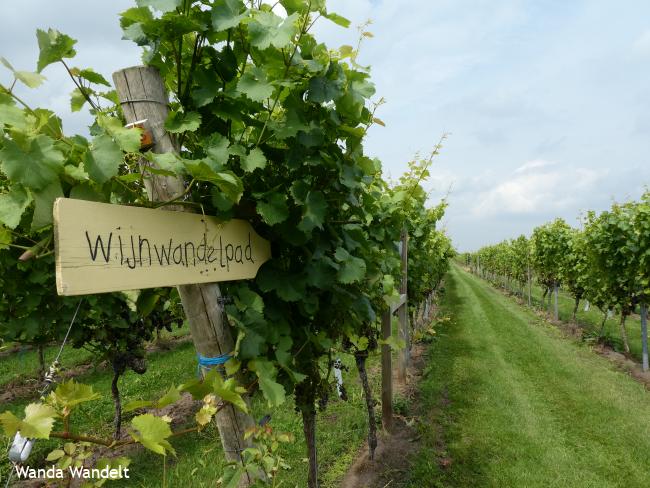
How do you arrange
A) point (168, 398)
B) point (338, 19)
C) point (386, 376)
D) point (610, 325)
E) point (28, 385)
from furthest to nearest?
point (610, 325) < point (28, 385) < point (386, 376) < point (338, 19) < point (168, 398)

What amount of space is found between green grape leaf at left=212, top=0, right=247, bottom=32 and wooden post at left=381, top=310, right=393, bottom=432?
374cm

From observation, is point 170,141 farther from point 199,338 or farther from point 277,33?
point 199,338

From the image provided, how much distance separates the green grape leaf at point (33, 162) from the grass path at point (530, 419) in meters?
4.24

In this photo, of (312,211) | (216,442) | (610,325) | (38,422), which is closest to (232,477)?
(38,422)

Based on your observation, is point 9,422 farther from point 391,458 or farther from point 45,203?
point 391,458

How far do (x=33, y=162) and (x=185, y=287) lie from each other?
2.05 feet

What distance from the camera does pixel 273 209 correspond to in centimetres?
154

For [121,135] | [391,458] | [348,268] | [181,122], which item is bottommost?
[391,458]

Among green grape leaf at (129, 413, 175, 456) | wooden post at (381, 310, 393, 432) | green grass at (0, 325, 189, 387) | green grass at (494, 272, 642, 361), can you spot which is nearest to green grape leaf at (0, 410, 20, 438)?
green grape leaf at (129, 413, 175, 456)

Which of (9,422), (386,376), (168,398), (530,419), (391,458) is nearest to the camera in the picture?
(9,422)

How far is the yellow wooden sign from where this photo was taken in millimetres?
975

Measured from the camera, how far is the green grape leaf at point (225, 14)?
1.29m

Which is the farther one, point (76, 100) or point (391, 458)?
point (391, 458)

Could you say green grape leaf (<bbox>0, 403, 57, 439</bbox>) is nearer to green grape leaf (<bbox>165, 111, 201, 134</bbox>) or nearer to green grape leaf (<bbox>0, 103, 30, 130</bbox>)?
green grape leaf (<bbox>0, 103, 30, 130</bbox>)
